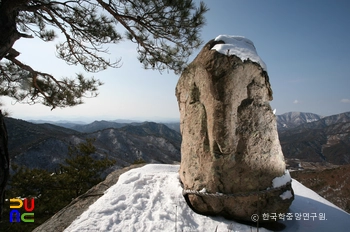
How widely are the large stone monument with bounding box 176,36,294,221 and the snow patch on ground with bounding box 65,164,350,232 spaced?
29 cm

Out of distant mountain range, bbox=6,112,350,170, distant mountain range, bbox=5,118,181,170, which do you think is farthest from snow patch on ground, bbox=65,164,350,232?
distant mountain range, bbox=5,118,181,170

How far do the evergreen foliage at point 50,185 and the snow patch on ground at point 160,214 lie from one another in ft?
19.4

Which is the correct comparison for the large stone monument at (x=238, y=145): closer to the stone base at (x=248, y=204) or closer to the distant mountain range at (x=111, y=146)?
the stone base at (x=248, y=204)

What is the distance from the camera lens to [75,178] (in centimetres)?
903

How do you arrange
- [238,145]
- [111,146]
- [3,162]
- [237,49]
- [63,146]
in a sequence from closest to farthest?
[3,162], [238,145], [237,49], [63,146], [111,146]

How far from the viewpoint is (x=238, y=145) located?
3.36 m

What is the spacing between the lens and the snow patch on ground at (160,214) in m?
2.99

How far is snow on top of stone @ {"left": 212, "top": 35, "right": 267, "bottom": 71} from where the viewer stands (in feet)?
11.5

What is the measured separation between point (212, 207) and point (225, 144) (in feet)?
3.87

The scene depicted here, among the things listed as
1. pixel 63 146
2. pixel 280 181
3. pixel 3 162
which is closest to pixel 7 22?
pixel 3 162

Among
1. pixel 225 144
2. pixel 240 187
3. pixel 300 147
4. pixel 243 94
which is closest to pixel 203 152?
pixel 225 144

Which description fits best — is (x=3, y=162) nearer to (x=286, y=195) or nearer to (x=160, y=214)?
(x=160, y=214)

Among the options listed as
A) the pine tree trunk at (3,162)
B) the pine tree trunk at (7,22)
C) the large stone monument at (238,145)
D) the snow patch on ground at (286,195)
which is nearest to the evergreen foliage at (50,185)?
the pine tree trunk at (3,162)

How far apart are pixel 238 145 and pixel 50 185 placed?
8744 millimetres
